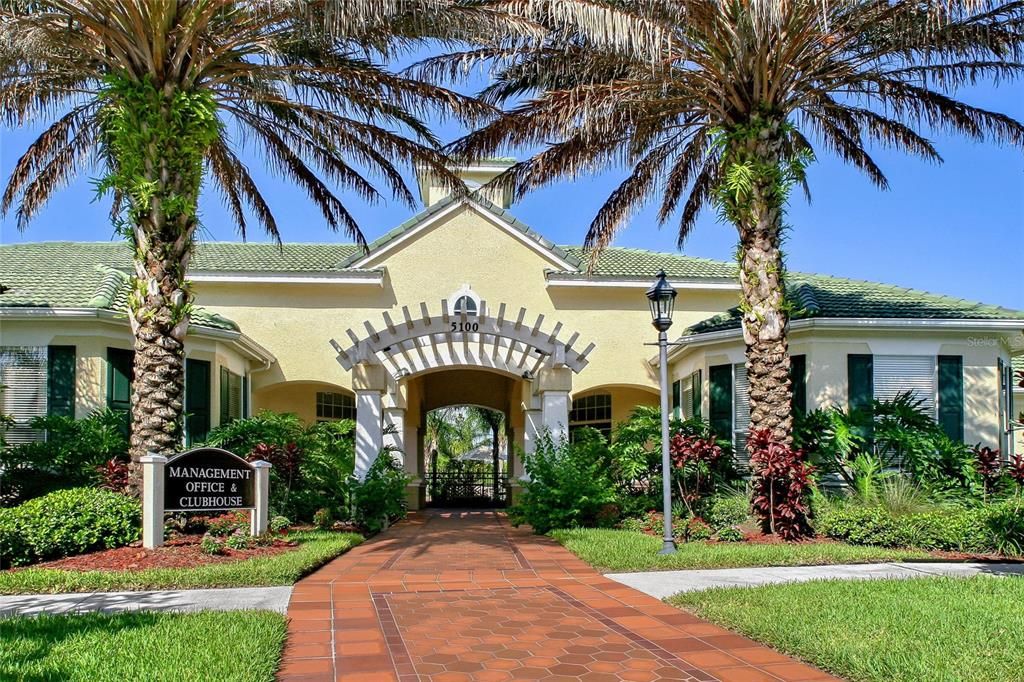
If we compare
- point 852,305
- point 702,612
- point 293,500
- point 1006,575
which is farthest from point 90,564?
point 852,305

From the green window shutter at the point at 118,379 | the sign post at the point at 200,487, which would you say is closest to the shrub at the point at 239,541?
the sign post at the point at 200,487

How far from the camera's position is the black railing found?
2625 centimetres

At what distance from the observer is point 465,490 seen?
26.9 meters

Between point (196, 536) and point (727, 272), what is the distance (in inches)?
588

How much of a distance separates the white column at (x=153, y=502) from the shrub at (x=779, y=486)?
8152 mm

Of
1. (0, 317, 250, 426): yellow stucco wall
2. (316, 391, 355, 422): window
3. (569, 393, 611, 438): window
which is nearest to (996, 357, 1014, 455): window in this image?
(569, 393, 611, 438): window

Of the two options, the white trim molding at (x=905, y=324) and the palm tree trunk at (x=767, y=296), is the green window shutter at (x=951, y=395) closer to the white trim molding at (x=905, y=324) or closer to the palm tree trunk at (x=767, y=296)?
the white trim molding at (x=905, y=324)

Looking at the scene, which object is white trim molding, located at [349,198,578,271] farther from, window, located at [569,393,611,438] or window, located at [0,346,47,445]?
window, located at [0,346,47,445]

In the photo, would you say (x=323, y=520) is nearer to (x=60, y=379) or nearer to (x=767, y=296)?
(x=60, y=379)

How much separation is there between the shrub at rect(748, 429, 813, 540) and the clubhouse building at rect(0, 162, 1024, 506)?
2.67 meters

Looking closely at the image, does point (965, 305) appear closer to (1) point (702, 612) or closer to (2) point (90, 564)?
(1) point (702, 612)

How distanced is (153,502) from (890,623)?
8.48 meters

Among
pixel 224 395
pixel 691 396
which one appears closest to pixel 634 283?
pixel 691 396

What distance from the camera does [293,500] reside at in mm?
14500
